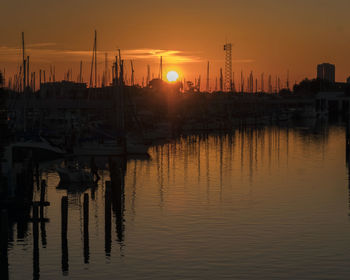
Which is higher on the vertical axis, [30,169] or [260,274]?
[30,169]

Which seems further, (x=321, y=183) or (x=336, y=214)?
(x=321, y=183)

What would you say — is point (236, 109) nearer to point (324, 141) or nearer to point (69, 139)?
point (324, 141)

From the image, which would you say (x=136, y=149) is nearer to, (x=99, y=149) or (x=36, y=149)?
(x=99, y=149)

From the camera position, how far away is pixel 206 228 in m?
37.6

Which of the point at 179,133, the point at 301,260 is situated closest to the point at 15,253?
the point at 301,260

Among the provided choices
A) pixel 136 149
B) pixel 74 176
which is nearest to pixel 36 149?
pixel 136 149

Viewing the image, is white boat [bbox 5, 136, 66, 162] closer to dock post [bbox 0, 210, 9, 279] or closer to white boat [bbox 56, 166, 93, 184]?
white boat [bbox 56, 166, 93, 184]

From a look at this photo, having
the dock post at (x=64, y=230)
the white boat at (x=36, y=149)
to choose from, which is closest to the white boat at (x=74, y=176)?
the white boat at (x=36, y=149)

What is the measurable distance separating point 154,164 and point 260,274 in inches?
1696

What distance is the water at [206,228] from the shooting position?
2989 cm

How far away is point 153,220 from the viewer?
132ft

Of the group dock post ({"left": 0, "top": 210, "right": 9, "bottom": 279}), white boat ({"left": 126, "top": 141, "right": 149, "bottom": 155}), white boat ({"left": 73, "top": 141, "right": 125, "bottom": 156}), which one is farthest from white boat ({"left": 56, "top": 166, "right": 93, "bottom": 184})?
white boat ({"left": 126, "top": 141, "right": 149, "bottom": 155})

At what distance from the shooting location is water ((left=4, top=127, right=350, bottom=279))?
98.1 feet

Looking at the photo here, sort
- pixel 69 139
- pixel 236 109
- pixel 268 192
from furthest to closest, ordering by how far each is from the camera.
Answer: pixel 236 109 < pixel 69 139 < pixel 268 192
